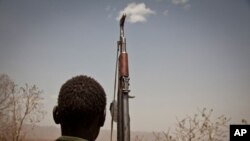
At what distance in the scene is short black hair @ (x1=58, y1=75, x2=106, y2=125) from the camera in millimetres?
724

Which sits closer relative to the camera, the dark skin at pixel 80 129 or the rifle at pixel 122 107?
the dark skin at pixel 80 129

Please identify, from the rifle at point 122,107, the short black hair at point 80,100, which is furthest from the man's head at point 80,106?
the rifle at point 122,107

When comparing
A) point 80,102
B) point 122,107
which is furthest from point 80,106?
point 122,107

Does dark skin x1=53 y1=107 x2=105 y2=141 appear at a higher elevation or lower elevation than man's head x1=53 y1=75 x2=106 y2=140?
lower

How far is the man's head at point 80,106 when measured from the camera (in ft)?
2.38

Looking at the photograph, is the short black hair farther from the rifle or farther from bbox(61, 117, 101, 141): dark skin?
the rifle

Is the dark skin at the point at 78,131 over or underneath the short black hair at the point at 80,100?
underneath

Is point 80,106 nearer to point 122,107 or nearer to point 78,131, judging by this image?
point 78,131

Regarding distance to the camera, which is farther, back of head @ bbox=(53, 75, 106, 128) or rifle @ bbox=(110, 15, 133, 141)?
rifle @ bbox=(110, 15, 133, 141)

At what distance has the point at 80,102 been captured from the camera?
721mm

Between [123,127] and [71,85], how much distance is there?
0.95 m

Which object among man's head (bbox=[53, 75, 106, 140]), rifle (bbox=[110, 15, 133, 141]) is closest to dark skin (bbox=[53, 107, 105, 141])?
man's head (bbox=[53, 75, 106, 140])

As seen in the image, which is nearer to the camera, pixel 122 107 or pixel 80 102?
pixel 80 102

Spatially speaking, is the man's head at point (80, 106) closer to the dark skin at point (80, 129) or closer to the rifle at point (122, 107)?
the dark skin at point (80, 129)
